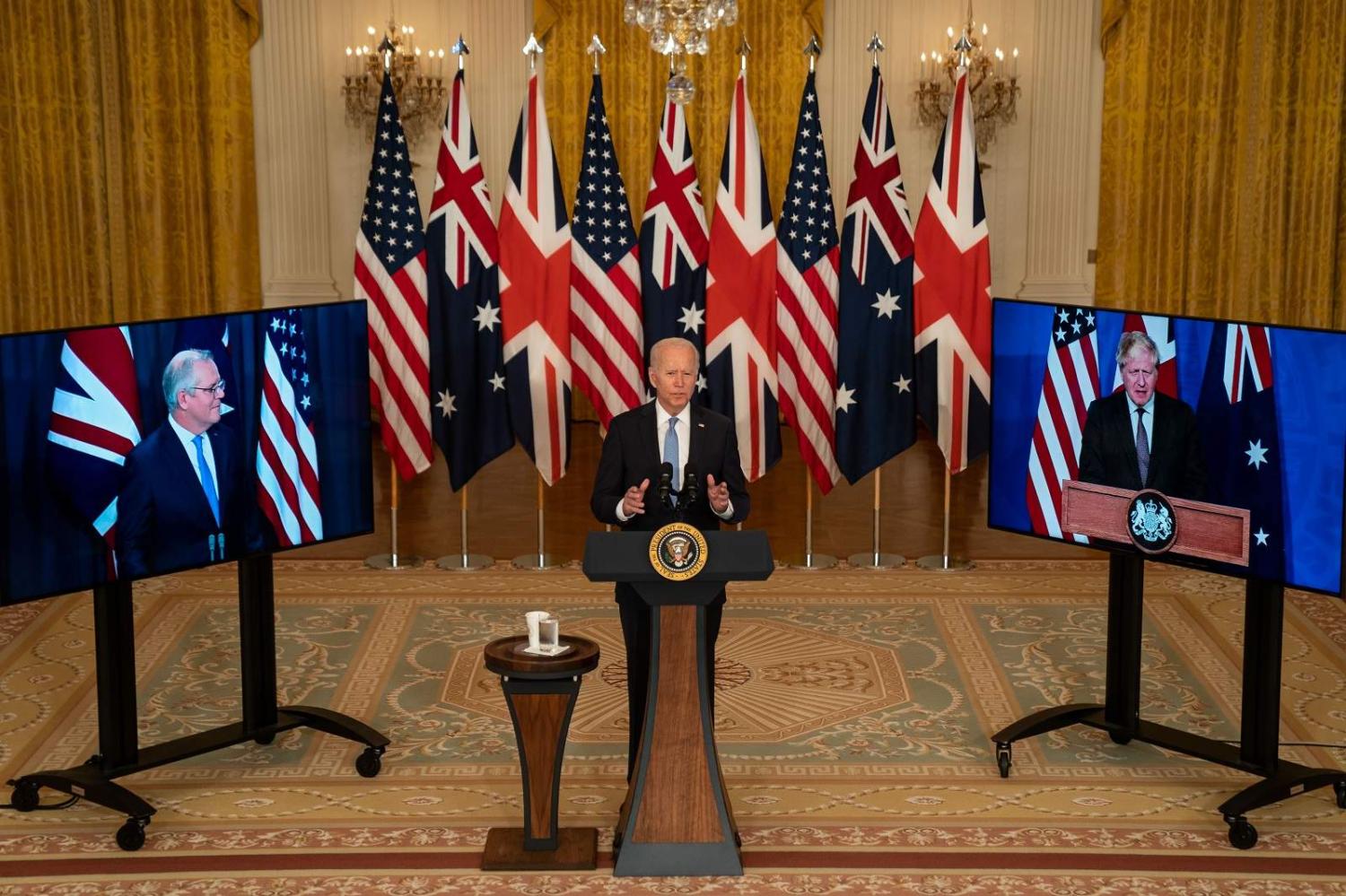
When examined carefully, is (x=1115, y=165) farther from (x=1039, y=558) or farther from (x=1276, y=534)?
(x=1276, y=534)

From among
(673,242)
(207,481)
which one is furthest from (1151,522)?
(673,242)

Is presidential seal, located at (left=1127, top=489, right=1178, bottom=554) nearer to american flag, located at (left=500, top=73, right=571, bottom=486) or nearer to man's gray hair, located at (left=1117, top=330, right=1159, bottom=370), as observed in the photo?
man's gray hair, located at (left=1117, top=330, right=1159, bottom=370)

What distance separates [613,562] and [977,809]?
2.04 metres

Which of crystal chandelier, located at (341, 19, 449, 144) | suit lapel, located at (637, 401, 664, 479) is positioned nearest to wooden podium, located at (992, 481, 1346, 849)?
suit lapel, located at (637, 401, 664, 479)

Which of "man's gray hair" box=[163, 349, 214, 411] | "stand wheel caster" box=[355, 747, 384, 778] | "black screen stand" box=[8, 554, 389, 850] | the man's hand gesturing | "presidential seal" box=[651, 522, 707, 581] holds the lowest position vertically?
"stand wheel caster" box=[355, 747, 384, 778]

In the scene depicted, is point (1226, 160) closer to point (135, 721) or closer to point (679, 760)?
point (679, 760)

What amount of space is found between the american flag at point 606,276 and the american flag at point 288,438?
3.81 meters

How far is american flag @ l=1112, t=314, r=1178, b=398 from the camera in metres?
6.66

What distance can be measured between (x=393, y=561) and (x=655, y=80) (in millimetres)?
7281

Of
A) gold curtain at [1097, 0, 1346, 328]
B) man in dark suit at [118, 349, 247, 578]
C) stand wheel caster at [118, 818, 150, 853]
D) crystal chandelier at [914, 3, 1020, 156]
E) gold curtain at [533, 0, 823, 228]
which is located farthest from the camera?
gold curtain at [533, 0, 823, 228]

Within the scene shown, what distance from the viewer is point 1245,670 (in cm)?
685

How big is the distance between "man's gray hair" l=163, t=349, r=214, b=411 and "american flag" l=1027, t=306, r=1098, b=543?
3735mm

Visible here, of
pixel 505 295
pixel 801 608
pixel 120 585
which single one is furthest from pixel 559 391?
pixel 120 585

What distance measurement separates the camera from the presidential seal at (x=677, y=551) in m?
5.87
